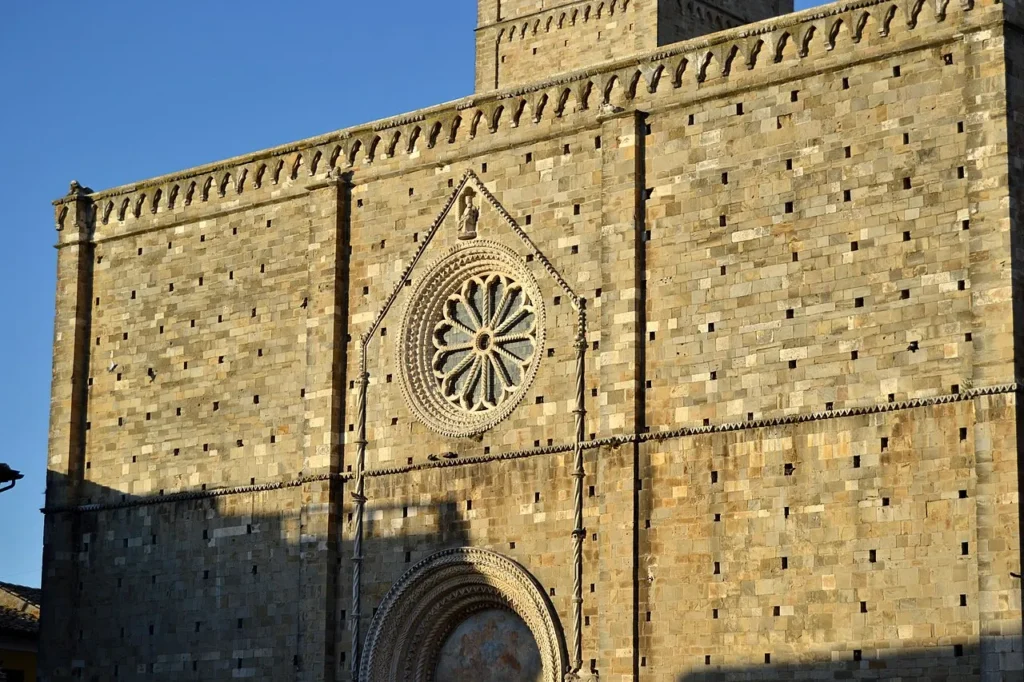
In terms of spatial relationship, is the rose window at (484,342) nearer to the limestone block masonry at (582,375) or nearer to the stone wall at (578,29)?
the limestone block masonry at (582,375)

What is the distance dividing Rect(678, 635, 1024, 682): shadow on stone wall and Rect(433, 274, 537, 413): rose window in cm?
501

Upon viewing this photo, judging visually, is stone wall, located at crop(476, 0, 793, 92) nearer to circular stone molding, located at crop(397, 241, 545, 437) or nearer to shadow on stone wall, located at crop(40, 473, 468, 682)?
circular stone molding, located at crop(397, 241, 545, 437)

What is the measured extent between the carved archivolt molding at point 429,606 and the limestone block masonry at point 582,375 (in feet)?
0.17

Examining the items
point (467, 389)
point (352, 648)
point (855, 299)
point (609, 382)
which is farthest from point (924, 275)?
point (352, 648)

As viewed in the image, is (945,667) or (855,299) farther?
(855,299)

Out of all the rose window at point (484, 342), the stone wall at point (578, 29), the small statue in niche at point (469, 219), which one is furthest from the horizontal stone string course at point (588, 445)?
the stone wall at point (578, 29)

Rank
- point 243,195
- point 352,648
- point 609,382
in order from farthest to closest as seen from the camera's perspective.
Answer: point 243,195 < point 352,648 < point 609,382

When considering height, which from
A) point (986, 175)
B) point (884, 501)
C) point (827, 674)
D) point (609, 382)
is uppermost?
point (986, 175)

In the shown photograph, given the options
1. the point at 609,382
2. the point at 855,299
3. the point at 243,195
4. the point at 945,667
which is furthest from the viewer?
the point at 243,195

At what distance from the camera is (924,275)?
79.5ft

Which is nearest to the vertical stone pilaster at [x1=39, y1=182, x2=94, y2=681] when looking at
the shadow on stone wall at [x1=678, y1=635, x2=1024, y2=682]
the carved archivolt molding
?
the carved archivolt molding

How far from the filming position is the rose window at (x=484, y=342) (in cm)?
2778

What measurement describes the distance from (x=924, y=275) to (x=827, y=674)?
444cm

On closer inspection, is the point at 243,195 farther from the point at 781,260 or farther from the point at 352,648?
the point at 781,260
